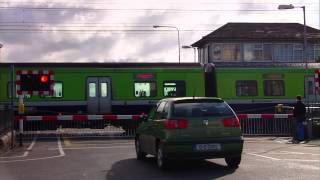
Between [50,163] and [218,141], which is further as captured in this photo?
[50,163]

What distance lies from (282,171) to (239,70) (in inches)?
786

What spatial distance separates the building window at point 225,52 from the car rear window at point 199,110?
5422 cm

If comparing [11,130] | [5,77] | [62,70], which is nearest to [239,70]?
[62,70]

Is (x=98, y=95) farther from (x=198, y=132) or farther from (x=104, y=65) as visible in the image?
(x=198, y=132)

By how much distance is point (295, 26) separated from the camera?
73375mm

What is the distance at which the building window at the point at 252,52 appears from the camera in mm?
67688

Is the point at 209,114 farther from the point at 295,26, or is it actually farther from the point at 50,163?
the point at 295,26

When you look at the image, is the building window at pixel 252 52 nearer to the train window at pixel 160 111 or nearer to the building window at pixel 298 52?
the building window at pixel 298 52

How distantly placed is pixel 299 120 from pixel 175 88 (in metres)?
9.04

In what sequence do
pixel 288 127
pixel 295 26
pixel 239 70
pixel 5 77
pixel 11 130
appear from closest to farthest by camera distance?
pixel 11 130 < pixel 288 127 < pixel 5 77 < pixel 239 70 < pixel 295 26

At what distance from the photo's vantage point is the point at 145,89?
31.0 meters

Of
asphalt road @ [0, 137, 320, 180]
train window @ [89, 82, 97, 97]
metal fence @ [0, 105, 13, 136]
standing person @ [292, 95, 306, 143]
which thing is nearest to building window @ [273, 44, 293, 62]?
train window @ [89, 82, 97, 97]

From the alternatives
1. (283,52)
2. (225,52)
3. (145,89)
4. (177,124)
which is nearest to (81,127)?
(145,89)

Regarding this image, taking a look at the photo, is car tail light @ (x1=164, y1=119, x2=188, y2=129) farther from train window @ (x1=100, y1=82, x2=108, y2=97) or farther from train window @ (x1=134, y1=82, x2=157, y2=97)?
train window @ (x1=134, y1=82, x2=157, y2=97)
